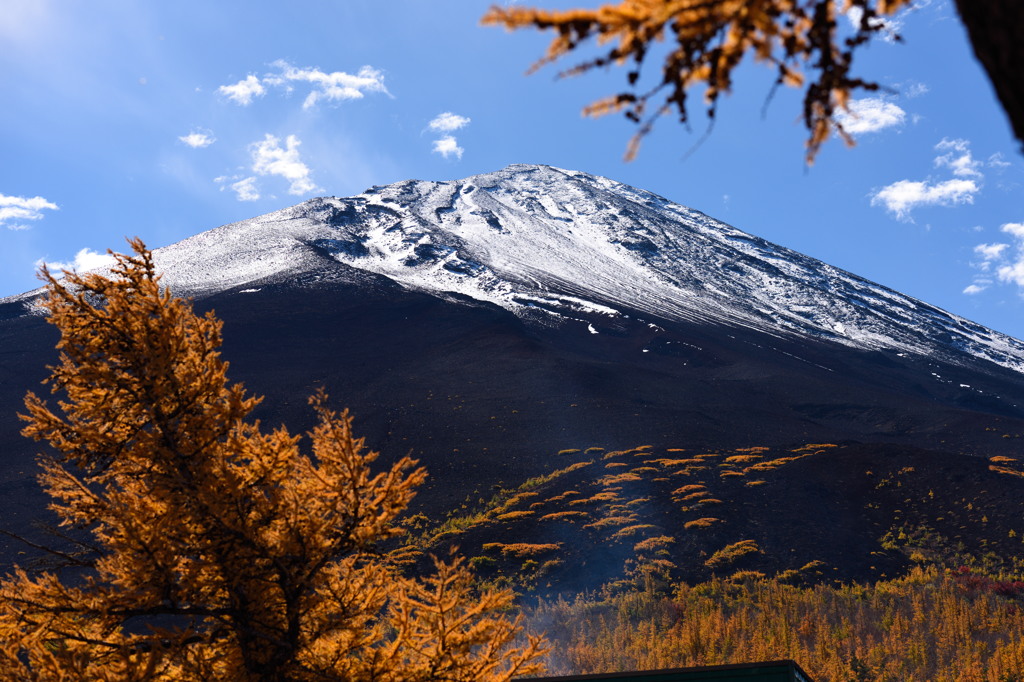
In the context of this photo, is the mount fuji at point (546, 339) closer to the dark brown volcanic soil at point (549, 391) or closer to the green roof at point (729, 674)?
the dark brown volcanic soil at point (549, 391)

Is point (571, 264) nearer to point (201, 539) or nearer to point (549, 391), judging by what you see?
point (549, 391)

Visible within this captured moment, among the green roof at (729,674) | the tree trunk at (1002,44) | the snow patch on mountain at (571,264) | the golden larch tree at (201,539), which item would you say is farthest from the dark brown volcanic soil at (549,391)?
the tree trunk at (1002,44)

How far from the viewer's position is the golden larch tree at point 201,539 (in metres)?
7.06

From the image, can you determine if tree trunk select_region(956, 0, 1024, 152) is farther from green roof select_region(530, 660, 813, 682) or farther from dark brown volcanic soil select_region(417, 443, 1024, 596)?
dark brown volcanic soil select_region(417, 443, 1024, 596)

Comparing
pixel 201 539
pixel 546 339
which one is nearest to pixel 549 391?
pixel 546 339

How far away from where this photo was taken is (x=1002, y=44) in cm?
171

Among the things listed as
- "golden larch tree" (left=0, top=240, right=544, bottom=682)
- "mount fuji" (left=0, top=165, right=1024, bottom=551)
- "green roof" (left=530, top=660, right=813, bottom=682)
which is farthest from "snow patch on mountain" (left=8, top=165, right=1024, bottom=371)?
"golden larch tree" (left=0, top=240, right=544, bottom=682)

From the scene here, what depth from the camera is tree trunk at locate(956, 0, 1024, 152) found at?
5.53ft

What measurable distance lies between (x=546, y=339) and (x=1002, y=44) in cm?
6179

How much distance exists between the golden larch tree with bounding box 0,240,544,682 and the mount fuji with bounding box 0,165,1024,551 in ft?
83.9

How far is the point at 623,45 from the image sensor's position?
222cm

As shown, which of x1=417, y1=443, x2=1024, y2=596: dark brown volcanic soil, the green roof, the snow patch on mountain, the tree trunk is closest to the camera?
the tree trunk

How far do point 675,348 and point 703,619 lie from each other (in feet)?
150

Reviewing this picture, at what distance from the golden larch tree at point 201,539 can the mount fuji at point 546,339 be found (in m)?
25.6
